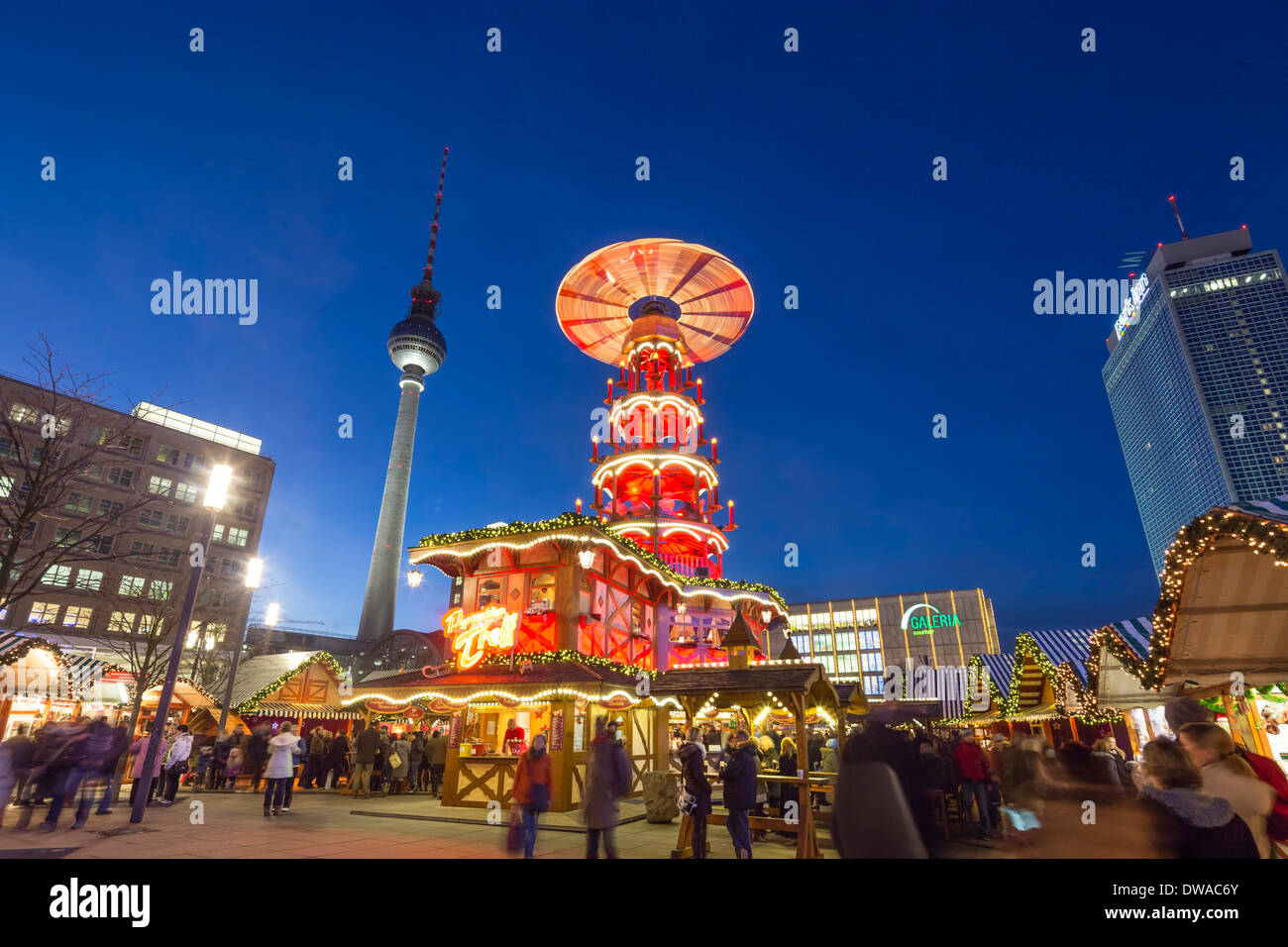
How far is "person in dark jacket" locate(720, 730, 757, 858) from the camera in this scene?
8.67m

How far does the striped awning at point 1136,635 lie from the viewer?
37.6ft

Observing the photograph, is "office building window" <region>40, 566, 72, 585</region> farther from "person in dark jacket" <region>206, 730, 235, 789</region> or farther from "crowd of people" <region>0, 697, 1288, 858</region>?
"crowd of people" <region>0, 697, 1288, 858</region>

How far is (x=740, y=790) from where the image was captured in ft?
28.5

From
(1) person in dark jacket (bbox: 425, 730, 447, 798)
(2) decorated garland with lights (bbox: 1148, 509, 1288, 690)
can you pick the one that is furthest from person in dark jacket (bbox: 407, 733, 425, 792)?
(2) decorated garland with lights (bbox: 1148, 509, 1288, 690)

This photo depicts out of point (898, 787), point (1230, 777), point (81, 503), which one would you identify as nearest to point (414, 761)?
point (898, 787)

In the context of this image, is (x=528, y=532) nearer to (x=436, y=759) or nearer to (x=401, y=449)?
(x=436, y=759)

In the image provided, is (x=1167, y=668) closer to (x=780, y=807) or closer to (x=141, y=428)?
(x=780, y=807)

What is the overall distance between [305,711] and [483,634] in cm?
1477

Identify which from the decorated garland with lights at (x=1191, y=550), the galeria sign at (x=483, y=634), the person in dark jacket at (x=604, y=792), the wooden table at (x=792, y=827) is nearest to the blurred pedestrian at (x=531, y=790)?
the person in dark jacket at (x=604, y=792)

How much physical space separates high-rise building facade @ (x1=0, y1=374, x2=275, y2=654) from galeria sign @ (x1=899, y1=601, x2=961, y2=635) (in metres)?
71.3

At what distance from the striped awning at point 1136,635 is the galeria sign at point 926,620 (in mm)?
69705

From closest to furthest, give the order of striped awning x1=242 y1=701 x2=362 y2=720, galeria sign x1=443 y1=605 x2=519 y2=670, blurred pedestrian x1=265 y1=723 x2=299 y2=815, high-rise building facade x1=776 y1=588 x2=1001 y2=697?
blurred pedestrian x1=265 y1=723 x2=299 y2=815
galeria sign x1=443 y1=605 x2=519 y2=670
striped awning x1=242 y1=701 x2=362 y2=720
high-rise building facade x1=776 y1=588 x2=1001 y2=697
